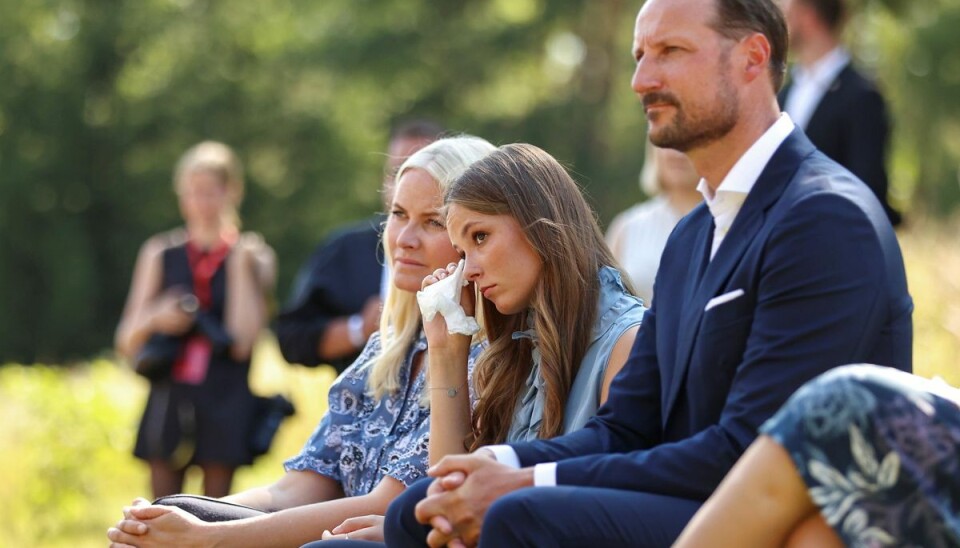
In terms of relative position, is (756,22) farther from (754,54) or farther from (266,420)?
(266,420)

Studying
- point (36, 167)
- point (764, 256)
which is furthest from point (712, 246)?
point (36, 167)

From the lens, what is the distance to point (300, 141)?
3036 centimetres

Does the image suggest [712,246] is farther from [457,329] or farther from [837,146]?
[837,146]

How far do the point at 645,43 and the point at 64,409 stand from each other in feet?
25.4

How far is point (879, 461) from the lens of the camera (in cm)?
247

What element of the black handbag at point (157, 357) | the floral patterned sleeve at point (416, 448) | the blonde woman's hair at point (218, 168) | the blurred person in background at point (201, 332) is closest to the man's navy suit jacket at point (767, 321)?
the floral patterned sleeve at point (416, 448)

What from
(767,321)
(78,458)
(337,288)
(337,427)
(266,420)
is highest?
(767,321)

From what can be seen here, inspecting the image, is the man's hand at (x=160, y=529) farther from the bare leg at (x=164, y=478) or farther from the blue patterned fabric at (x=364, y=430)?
the bare leg at (x=164, y=478)

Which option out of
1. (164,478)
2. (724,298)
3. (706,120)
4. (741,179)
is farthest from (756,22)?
(164,478)

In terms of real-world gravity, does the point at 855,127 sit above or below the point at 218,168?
below

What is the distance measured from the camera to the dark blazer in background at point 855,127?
Result: 18.7 ft

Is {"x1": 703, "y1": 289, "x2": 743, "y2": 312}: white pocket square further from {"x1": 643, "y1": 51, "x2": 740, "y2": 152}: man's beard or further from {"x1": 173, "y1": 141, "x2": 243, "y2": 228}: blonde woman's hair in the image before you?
{"x1": 173, "y1": 141, "x2": 243, "y2": 228}: blonde woman's hair

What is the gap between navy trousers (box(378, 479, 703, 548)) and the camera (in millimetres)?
2836

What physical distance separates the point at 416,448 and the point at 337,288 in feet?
7.95
